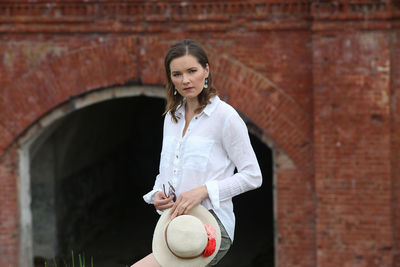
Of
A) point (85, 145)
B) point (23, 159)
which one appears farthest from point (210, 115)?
point (85, 145)

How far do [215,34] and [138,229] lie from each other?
5630 millimetres

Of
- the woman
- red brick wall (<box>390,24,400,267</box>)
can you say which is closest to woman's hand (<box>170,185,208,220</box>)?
the woman

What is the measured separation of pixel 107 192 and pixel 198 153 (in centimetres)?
975

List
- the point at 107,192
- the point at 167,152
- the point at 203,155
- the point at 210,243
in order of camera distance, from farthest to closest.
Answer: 1. the point at 107,192
2. the point at 167,152
3. the point at 203,155
4. the point at 210,243

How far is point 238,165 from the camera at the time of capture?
9.14 feet

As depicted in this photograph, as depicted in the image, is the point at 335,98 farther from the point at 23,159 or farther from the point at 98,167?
the point at 98,167

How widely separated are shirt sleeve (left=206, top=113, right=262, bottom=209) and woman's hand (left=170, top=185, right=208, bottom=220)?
4cm

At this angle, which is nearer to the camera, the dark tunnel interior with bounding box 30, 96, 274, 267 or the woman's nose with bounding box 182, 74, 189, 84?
the woman's nose with bounding box 182, 74, 189, 84

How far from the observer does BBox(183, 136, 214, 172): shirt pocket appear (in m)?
2.78

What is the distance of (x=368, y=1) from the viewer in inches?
263

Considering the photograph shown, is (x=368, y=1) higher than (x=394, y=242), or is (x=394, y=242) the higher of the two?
(x=368, y=1)

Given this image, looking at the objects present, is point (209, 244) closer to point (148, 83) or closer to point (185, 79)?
point (185, 79)

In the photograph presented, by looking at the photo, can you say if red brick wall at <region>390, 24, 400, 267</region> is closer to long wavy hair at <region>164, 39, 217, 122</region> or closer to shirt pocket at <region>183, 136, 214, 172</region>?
long wavy hair at <region>164, 39, 217, 122</region>

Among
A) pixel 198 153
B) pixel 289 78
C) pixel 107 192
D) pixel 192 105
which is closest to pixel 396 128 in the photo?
pixel 289 78
